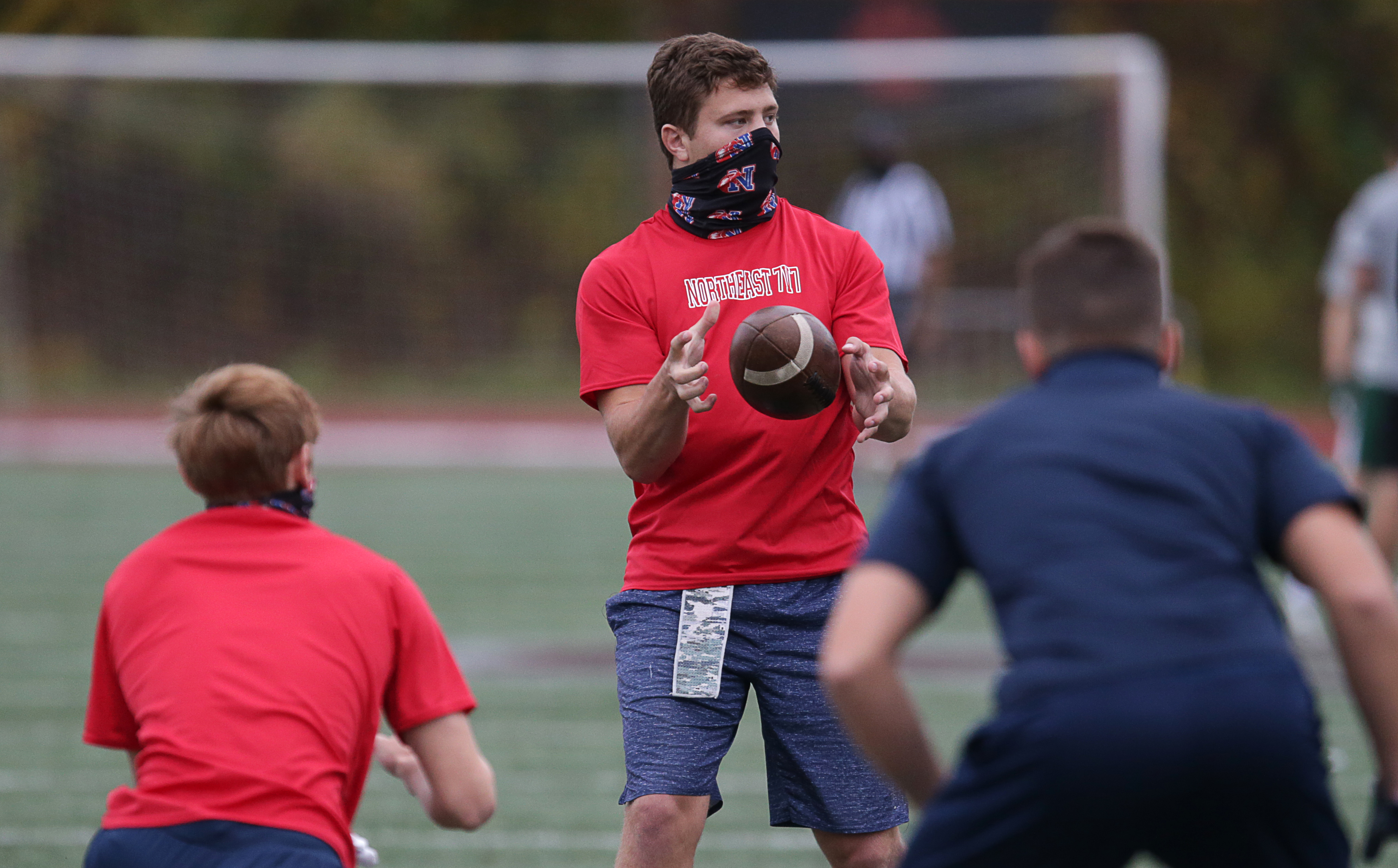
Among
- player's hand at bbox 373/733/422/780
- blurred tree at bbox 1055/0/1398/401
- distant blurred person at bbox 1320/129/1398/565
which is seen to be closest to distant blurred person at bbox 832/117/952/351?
distant blurred person at bbox 1320/129/1398/565

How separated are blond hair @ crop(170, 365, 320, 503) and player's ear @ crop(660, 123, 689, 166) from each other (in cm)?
103

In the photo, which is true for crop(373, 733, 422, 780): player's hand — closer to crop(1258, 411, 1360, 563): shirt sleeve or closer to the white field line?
crop(1258, 411, 1360, 563): shirt sleeve

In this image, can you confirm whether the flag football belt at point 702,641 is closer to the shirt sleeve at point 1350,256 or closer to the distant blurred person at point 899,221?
the shirt sleeve at point 1350,256

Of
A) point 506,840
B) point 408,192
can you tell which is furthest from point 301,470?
point 408,192

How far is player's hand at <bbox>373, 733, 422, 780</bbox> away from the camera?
9.55 feet

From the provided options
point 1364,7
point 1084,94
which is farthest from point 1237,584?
point 1364,7

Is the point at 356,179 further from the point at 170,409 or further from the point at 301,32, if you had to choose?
the point at 170,409

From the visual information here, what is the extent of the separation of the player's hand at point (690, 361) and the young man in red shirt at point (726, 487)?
0.15 m

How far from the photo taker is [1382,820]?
2.41 meters

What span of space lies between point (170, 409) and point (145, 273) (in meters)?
15.7

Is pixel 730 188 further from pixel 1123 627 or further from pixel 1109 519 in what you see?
pixel 1123 627

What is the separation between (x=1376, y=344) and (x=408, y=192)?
14.6 metres

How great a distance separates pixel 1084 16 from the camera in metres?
24.4

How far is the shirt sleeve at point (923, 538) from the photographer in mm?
2316
